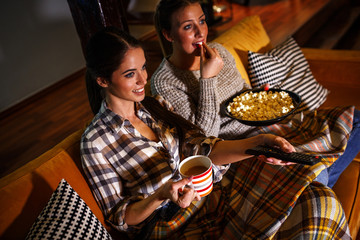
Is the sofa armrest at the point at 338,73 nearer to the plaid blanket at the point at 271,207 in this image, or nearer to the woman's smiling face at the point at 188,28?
the plaid blanket at the point at 271,207

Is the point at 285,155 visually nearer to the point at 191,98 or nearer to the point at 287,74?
the point at 191,98

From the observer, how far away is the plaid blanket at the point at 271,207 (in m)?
1.03

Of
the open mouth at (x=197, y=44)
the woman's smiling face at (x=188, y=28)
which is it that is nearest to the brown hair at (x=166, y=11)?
the woman's smiling face at (x=188, y=28)

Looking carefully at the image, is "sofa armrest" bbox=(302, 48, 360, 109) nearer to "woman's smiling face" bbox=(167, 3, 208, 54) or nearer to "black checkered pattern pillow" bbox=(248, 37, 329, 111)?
"black checkered pattern pillow" bbox=(248, 37, 329, 111)

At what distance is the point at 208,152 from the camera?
1.21 m

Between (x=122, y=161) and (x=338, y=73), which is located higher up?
(x=122, y=161)

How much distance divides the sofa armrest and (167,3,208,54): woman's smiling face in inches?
41.3

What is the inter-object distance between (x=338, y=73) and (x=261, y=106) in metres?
0.99

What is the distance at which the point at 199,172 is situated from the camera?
0.91 m

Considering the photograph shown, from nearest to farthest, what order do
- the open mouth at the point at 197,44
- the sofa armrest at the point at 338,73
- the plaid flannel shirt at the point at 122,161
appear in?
the plaid flannel shirt at the point at 122,161, the open mouth at the point at 197,44, the sofa armrest at the point at 338,73

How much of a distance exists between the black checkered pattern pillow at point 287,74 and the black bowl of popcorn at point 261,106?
303 mm

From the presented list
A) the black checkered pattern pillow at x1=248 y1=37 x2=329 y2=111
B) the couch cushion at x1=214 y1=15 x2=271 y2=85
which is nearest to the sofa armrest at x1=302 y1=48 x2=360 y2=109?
the black checkered pattern pillow at x1=248 y1=37 x2=329 y2=111

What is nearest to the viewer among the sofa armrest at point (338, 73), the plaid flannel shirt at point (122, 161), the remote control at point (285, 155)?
the remote control at point (285, 155)

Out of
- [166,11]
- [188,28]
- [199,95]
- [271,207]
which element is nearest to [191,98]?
[199,95]
